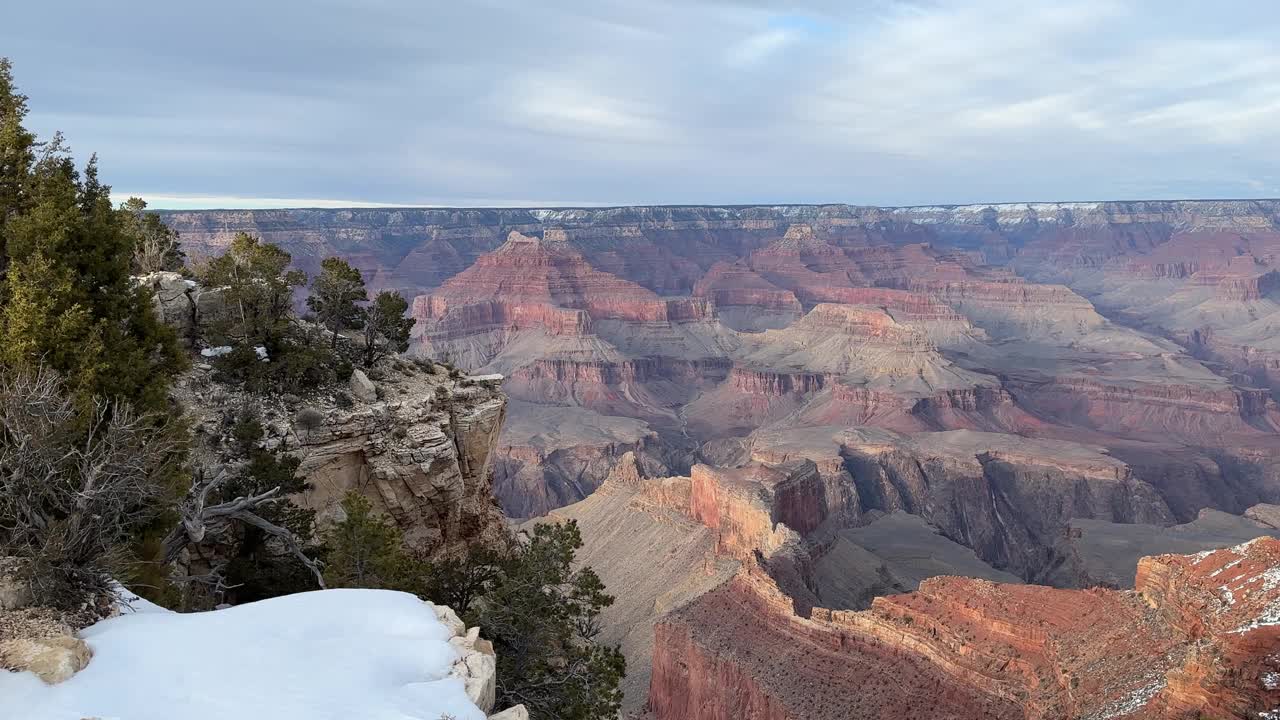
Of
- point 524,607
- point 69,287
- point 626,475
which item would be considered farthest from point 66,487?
point 626,475

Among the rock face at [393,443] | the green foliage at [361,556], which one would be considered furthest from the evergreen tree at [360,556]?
the rock face at [393,443]

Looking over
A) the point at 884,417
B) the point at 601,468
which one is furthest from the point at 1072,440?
the point at 601,468

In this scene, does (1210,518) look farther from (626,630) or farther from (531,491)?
(531,491)

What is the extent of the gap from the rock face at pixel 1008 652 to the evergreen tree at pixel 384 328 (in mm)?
21473

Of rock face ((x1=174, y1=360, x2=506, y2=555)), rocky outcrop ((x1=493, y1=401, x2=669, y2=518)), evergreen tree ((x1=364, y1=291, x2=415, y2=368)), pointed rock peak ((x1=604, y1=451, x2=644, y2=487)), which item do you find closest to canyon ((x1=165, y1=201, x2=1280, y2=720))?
pointed rock peak ((x1=604, y1=451, x2=644, y2=487))

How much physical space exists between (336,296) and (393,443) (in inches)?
347

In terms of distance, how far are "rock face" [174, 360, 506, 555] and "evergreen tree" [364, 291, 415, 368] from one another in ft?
5.85

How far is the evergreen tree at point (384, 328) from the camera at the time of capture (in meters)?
31.0

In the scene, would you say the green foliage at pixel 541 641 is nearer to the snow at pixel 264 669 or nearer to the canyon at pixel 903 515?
the snow at pixel 264 669

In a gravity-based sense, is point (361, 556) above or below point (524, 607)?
Result: above

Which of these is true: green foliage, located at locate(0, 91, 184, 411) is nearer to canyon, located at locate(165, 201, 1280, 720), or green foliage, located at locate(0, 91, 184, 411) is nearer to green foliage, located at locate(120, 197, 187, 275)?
green foliage, located at locate(120, 197, 187, 275)

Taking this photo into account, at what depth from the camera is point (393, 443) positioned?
2622 centimetres

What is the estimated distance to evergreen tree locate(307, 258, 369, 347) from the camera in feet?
106

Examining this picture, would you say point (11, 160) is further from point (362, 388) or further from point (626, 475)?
point (626, 475)
